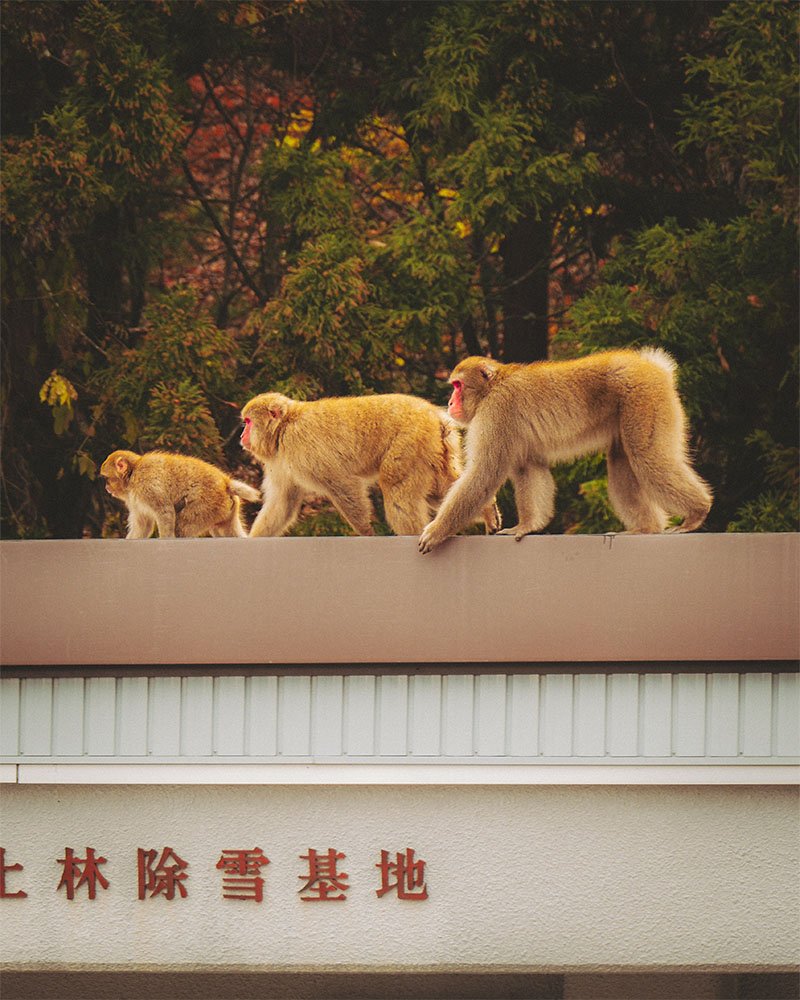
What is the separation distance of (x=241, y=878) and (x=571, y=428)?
230 cm

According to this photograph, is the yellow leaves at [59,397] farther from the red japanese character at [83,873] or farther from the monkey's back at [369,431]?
the red japanese character at [83,873]

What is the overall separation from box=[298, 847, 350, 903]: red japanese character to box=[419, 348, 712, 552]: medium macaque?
1.47 meters

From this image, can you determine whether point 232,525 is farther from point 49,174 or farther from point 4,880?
point 49,174

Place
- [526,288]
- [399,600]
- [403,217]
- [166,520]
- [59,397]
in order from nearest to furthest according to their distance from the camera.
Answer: [399,600] < [166,520] < [59,397] < [403,217] < [526,288]

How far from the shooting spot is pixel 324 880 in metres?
5.16

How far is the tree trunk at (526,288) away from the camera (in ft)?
38.6

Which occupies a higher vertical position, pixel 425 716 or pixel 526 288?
pixel 526 288

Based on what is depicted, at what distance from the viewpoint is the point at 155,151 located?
1009 centimetres

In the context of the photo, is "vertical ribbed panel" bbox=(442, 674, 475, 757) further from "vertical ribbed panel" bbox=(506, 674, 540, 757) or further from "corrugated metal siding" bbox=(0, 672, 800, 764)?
"vertical ribbed panel" bbox=(506, 674, 540, 757)

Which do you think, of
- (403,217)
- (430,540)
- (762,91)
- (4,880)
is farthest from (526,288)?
(4,880)

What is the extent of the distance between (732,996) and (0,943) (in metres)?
3.23

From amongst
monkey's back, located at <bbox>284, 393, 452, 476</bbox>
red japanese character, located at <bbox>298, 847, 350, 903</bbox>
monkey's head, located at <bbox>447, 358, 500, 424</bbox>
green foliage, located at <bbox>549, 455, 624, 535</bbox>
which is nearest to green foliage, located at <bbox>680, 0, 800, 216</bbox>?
green foliage, located at <bbox>549, 455, 624, 535</bbox>

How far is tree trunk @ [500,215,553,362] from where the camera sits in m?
11.8

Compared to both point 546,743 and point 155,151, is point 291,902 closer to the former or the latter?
point 546,743
